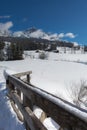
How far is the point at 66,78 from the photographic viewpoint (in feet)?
70.7

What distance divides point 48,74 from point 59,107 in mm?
20498

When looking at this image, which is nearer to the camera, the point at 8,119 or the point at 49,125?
the point at 49,125

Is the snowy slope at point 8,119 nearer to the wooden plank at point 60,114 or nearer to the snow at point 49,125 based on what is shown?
the snow at point 49,125

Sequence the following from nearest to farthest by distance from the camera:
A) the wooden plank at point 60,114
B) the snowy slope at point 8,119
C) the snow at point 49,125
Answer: the wooden plank at point 60,114
the snow at point 49,125
the snowy slope at point 8,119

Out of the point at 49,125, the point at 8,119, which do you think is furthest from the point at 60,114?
the point at 8,119

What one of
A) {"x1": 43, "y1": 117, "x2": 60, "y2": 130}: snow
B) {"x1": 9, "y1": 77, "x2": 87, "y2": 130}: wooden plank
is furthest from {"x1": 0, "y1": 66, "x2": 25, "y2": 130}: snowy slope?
{"x1": 9, "y1": 77, "x2": 87, "y2": 130}: wooden plank

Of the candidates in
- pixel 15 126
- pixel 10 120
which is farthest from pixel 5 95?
pixel 15 126

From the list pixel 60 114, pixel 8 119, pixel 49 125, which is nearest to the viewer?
pixel 60 114

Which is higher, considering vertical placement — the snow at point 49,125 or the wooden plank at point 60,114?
the wooden plank at point 60,114

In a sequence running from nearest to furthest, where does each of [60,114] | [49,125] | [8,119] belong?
[60,114], [49,125], [8,119]

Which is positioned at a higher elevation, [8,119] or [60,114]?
[60,114]

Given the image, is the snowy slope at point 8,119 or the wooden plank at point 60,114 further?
the snowy slope at point 8,119

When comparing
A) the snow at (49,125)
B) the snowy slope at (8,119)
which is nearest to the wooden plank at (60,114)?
the snow at (49,125)

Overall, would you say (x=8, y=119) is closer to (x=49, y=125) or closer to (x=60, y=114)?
(x=49, y=125)
